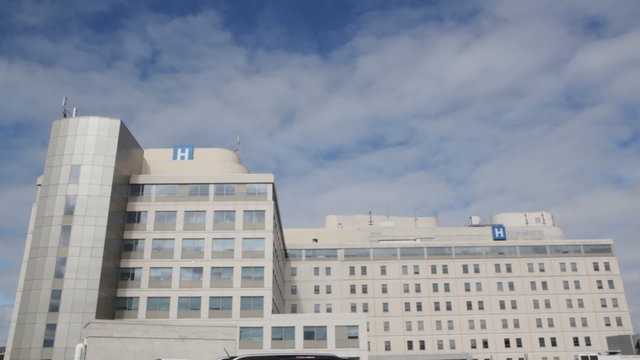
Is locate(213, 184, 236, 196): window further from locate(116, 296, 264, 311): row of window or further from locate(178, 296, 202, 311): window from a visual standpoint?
locate(178, 296, 202, 311): window

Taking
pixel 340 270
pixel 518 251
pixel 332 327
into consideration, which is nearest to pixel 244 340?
pixel 332 327

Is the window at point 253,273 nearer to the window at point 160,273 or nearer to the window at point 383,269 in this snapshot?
the window at point 160,273

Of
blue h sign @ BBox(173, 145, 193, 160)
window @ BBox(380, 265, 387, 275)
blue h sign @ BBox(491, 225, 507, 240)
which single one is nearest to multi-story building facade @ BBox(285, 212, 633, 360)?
window @ BBox(380, 265, 387, 275)

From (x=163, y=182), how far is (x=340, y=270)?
43.1 metres

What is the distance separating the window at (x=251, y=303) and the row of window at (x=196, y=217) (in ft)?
31.4

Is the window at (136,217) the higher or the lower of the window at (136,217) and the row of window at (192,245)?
the higher

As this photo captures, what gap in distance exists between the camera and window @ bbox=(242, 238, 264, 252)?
63469mm

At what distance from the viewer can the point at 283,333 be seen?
58438 mm

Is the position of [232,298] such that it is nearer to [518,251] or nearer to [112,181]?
[112,181]

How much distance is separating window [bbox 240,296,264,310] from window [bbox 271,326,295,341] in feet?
11.5

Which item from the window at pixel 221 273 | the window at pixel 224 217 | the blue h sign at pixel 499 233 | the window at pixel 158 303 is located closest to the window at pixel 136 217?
the window at pixel 224 217

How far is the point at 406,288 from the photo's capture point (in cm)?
9575

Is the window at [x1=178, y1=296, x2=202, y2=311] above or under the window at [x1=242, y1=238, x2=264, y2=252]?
under

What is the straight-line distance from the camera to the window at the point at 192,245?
63344mm
